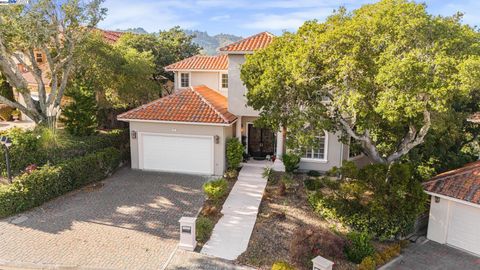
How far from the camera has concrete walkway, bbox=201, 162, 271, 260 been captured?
14320mm

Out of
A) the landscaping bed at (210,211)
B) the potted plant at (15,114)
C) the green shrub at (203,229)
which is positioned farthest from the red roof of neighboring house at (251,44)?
the potted plant at (15,114)

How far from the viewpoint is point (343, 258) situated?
14.3 metres

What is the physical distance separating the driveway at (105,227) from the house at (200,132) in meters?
2.10

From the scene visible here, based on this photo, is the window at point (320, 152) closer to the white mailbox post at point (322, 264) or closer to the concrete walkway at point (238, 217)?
the concrete walkway at point (238, 217)

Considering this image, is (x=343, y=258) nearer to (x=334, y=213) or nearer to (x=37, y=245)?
(x=334, y=213)

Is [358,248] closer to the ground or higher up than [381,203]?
closer to the ground

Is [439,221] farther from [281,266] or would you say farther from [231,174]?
[231,174]

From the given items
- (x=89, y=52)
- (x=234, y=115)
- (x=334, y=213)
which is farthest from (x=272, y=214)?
(x=89, y=52)

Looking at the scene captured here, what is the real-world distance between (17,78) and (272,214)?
1837 centimetres

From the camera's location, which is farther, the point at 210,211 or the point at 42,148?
the point at 42,148

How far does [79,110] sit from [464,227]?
2201 cm

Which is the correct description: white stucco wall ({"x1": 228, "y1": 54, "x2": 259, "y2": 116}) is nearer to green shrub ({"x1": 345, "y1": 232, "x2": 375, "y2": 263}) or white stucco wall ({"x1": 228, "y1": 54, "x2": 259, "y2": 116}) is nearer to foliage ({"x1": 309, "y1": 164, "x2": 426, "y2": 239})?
foliage ({"x1": 309, "y1": 164, "x2": 426, "y2": 239})

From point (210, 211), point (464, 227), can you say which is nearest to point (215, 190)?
point (210, 211)

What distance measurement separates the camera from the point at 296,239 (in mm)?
14086
